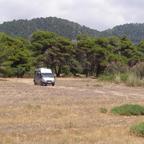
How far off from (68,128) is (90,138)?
213 cm

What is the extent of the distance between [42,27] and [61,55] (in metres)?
79.6

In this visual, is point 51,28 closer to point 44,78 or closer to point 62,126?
point 44,78

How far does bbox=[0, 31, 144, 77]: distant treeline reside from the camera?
3098 inches

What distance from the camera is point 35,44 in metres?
84.9

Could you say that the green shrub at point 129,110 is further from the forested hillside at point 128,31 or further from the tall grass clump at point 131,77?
the forested hillside at point 128,31

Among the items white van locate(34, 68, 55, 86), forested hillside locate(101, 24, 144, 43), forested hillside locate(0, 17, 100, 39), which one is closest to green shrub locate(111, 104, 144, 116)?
white van locate(34, 68, 55, 86)

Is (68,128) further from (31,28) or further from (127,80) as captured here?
(31,28)

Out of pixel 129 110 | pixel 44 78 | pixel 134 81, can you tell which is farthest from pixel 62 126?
pixel 44 78

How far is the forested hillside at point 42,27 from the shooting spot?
507 feet

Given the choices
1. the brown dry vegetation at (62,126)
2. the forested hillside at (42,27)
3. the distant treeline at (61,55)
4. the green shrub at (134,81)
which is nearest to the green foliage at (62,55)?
the distant treeline at (61,55)

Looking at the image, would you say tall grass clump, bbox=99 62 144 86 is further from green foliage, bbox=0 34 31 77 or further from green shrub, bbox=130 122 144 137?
green shrub, bbox=130 122 144 137

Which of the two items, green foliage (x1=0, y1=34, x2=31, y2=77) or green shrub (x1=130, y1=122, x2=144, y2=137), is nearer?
green shrub (x1=130, y1=122, x2=144, y2=137)

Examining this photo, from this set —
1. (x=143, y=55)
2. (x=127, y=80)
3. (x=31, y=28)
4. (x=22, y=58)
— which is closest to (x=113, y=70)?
(x=127, y=80)

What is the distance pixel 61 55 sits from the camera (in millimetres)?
81062
